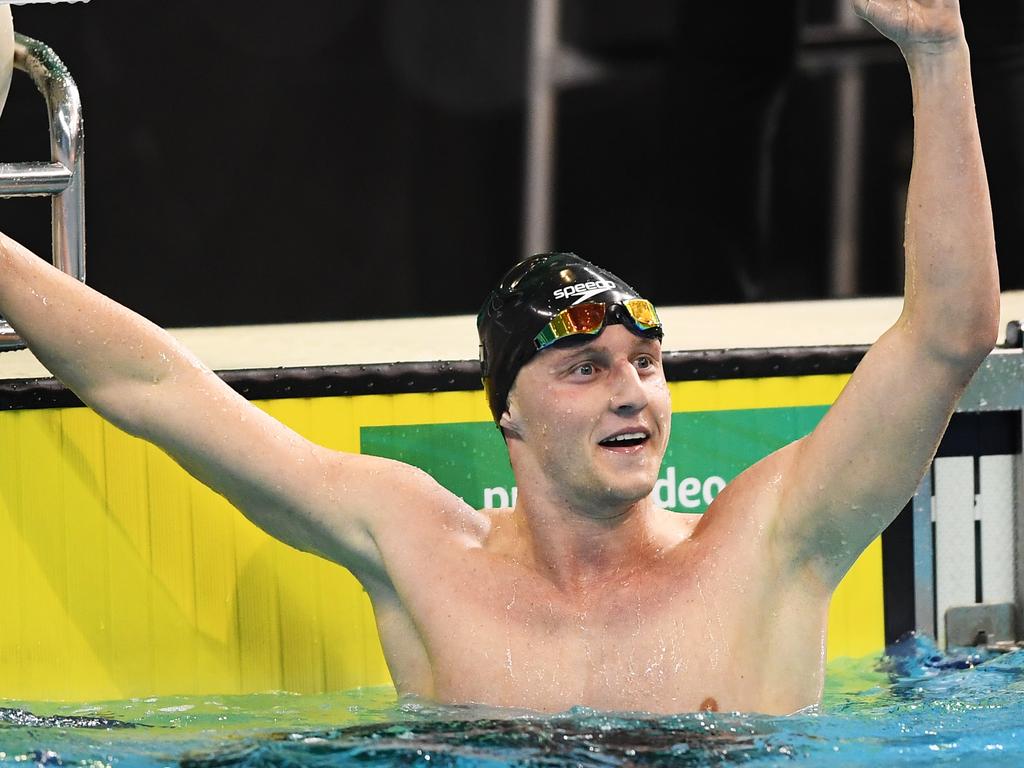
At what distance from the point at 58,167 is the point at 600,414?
42.2 inches

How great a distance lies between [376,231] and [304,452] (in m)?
2.96

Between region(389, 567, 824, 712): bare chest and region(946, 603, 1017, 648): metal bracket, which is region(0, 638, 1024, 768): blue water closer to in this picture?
region(389, 567, 824, 712): bare chest

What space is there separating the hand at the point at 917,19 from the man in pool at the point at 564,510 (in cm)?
39

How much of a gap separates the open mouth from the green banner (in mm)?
703

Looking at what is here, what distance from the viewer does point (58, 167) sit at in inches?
104

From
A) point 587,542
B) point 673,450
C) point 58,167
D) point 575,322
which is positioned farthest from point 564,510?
point 58,167

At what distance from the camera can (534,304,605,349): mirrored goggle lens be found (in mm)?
2201

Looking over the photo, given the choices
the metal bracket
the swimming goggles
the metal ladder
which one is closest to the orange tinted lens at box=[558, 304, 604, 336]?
the swimming goggles

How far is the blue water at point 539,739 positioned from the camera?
2092mm

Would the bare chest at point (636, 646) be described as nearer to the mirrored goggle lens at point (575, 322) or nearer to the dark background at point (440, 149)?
the mirrored goggle lens at point (575, 322)

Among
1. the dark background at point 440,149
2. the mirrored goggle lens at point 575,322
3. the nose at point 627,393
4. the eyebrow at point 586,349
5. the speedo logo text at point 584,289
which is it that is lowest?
the nose at point 627,393

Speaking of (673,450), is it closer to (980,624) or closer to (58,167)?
(980,624)

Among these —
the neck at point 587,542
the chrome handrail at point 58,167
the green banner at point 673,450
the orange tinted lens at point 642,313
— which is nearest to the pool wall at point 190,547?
the green banner at point 673,450

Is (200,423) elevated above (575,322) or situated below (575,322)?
below
